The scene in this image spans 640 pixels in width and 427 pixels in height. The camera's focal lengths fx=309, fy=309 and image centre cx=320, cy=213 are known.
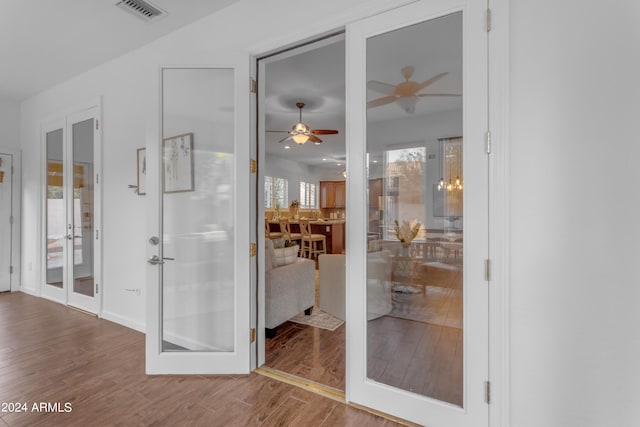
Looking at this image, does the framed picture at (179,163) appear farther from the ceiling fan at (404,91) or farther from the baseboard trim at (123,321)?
the baseboard trim at (123,321)

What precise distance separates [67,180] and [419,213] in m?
4.55

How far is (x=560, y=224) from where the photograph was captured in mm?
1490

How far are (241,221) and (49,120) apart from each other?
396 cm

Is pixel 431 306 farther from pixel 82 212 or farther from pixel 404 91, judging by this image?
pixel 82 212

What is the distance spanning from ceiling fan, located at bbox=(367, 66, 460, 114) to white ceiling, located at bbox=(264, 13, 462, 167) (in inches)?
0.9

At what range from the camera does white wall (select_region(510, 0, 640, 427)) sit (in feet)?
4.48

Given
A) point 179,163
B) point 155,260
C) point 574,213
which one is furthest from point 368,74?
point 155,260

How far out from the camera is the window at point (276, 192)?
912 centimetres

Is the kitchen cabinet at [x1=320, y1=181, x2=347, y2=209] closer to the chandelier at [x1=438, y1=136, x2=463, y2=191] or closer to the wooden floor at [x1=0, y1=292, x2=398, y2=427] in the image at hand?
the wooden floor at [x1=0, y1=292, x2=398, y2=427]

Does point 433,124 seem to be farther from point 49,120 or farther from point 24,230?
point 24,230

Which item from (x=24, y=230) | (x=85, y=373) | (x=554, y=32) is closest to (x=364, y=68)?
(x=554, y=32)

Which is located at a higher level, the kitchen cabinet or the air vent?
the air vent

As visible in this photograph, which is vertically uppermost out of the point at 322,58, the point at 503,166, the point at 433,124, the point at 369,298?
the point at 322,58

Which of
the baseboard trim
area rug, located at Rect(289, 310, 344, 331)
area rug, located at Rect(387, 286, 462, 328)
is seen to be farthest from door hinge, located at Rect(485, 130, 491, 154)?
the baseboard trim
